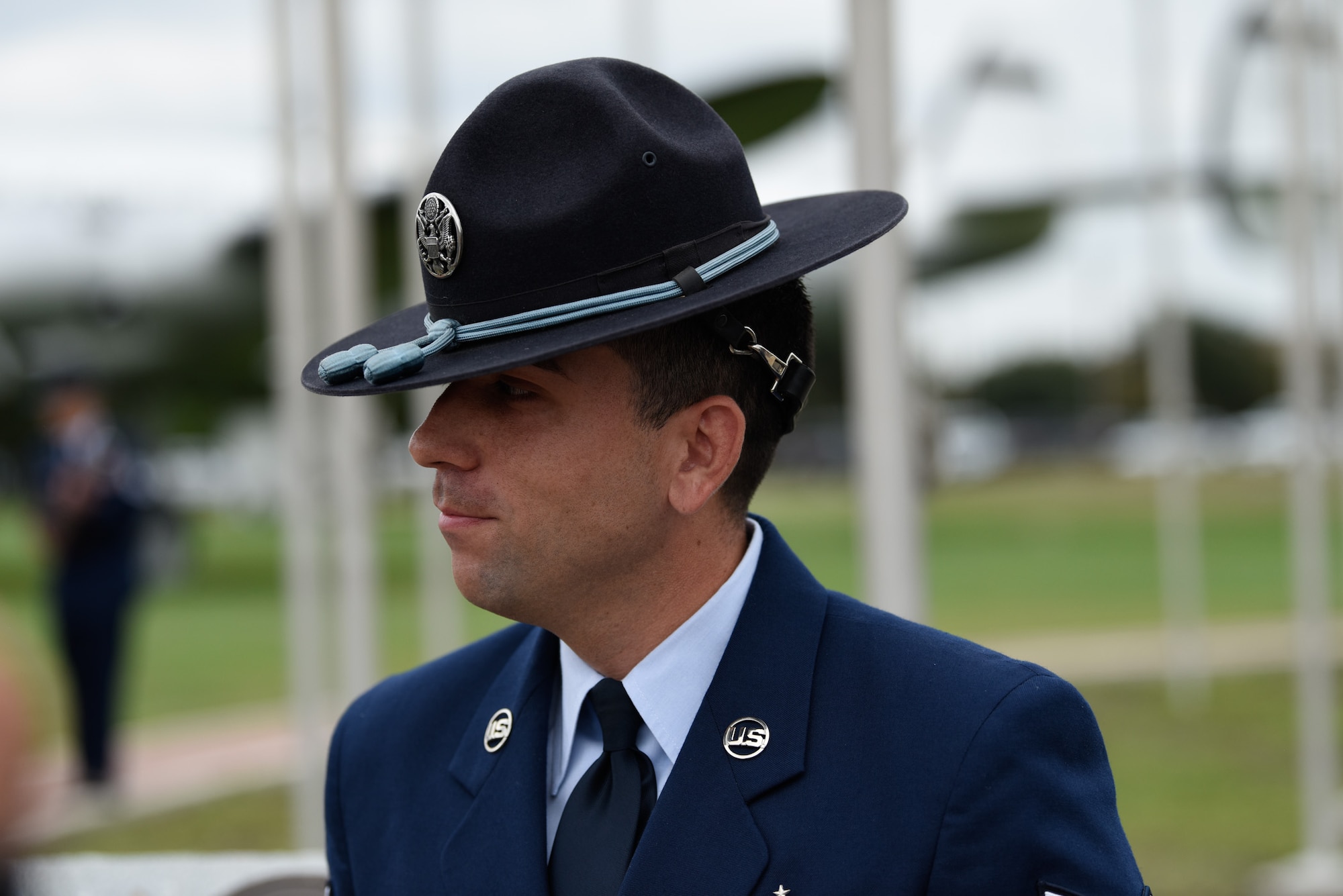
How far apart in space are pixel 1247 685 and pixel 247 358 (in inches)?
647

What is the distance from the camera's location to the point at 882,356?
85.6 inches

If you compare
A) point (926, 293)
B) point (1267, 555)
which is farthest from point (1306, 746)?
point (926, 293)

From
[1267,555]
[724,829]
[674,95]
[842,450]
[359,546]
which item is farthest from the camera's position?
[842,450]

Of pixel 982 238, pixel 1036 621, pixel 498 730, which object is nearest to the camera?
pixel 498 730

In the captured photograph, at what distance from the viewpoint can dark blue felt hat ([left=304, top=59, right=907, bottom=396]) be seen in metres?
1.41

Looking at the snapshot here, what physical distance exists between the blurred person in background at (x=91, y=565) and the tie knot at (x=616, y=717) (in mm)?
5863

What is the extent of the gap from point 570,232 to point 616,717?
1.72 feet

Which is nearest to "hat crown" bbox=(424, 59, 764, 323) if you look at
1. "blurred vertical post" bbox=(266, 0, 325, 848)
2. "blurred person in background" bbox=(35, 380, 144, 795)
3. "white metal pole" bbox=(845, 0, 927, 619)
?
"white metal pole" bbox=(845, 0, 927, 619)

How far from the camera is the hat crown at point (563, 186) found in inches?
55.7

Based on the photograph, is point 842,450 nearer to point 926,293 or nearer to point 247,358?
point 926,293

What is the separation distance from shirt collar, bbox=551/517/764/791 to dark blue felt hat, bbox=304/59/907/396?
0.36 metres

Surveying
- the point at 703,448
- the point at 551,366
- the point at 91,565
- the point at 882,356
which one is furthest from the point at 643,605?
the point at 91,565

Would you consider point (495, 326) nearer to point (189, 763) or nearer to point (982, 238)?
point (189, 763)

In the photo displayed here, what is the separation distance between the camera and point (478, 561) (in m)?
1.47
